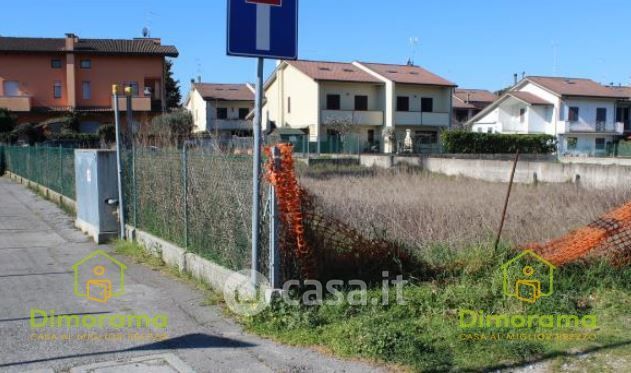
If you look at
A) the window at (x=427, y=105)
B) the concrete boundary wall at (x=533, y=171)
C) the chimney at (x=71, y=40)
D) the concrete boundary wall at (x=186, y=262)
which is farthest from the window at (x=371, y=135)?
the concrete boundary wall at (x=186, y=262)

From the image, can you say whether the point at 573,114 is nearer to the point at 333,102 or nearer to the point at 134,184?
the point at 333,102

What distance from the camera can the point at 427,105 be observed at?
59.0m

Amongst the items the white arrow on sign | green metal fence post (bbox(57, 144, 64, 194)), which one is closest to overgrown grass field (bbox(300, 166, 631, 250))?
the white arrow on sign

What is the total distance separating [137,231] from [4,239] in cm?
333

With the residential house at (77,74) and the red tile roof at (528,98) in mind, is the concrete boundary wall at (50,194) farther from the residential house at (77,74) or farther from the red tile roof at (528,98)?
the red tile roof at (528,98)

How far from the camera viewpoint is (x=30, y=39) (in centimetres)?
5506

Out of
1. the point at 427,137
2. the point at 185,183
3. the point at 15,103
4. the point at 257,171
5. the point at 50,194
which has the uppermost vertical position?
the point at 15,103

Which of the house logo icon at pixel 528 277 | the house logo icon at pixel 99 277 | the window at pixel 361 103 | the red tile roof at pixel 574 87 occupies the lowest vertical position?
the house logo icon at pixel 99 277

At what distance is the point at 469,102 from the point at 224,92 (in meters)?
33.7

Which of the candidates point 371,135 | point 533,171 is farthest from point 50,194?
point 371,135

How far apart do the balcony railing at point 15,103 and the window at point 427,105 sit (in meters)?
34.1

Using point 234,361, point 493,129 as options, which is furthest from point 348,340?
point 493,129

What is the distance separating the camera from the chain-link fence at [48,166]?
17.3 metres

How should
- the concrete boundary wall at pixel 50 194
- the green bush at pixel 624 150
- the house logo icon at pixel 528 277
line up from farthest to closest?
the green bush at pixel 624 150
the concrete boundary wall at pixel 50 194
the house logo icon at pixel 528 277
